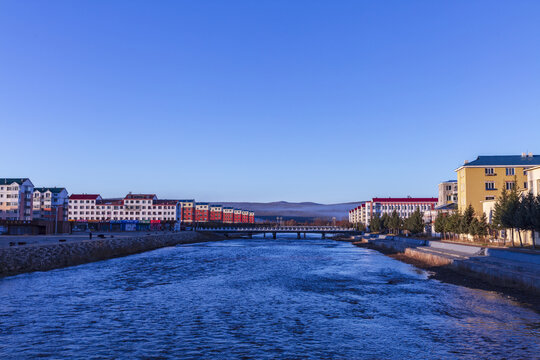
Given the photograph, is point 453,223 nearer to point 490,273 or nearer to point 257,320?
point 490,273

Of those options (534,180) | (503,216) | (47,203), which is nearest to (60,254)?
(503,216)

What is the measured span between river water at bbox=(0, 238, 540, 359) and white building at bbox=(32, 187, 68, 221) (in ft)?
471

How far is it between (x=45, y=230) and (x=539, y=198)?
90599 mm

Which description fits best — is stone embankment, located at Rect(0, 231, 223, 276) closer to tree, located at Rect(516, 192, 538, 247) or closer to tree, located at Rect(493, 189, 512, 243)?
tree, located at Rect(516, 192, 538, 247)

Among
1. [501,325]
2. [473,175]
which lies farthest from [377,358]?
[473,175]

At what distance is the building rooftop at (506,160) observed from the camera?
87812 millimetres

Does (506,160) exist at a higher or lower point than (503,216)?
higher

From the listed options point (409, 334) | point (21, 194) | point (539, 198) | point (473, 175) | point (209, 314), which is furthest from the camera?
point (21, 194)

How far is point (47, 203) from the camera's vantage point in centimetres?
16850

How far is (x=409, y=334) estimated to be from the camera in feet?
63.5

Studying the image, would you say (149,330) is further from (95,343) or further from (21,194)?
(21,194)

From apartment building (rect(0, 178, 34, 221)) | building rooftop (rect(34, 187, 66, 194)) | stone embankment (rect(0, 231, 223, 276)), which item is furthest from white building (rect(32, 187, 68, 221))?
stone embankment (rect(0, 231, 223, 276))

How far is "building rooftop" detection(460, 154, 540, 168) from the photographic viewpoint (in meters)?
87.8

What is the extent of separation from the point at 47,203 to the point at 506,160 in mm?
156760
